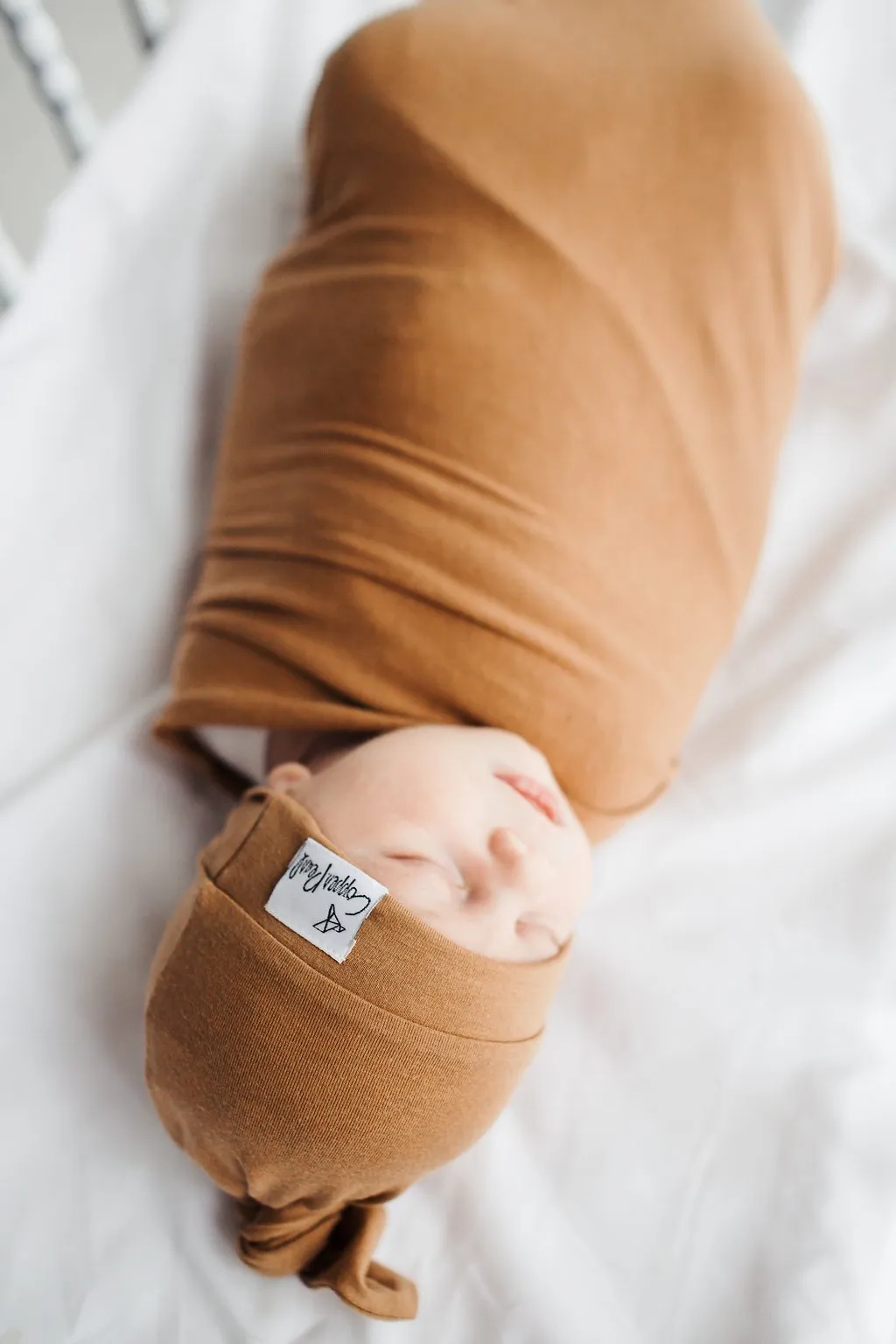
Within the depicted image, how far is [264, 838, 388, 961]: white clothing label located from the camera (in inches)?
24.0

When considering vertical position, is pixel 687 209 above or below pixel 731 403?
above

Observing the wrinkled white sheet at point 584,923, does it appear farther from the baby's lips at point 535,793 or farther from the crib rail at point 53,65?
the baby's lips at point 535,793

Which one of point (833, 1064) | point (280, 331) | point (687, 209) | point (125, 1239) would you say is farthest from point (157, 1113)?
point (687, 209)

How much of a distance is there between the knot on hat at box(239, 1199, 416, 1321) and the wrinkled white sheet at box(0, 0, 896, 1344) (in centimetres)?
4

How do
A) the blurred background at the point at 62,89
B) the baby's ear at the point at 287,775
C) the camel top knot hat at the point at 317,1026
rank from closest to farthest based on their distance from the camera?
the camel top knot hat at the point at 317,1026, the baby's ear at the point at 287,775, the blurred background at the point at 62,89

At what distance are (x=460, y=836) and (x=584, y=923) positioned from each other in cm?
28

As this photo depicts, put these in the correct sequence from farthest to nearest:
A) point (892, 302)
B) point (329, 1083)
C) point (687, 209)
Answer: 1. point (892, 302)
2. point (687, 209)
3. point (329, 1083)

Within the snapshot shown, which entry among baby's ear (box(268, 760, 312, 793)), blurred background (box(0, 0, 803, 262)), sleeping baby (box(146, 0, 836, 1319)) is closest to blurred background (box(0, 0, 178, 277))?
blurred background (box(0, 0, 803, 262))

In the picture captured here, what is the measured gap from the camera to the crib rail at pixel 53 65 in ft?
2.61

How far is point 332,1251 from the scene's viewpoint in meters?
0.72

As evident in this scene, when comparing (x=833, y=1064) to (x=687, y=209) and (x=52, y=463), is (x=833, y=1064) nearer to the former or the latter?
(x=687, y=209)

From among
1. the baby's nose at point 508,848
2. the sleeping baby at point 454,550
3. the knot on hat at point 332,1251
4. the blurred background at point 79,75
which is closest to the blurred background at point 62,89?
the blurred background at point 79,75

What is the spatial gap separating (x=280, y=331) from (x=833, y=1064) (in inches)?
29.1

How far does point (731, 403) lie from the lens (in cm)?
86
